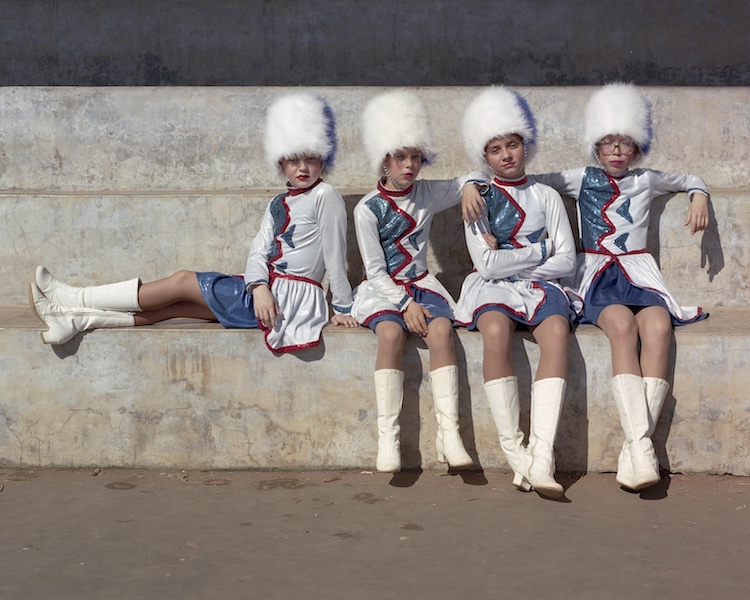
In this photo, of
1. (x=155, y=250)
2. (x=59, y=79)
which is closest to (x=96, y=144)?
(x=155, y=250)

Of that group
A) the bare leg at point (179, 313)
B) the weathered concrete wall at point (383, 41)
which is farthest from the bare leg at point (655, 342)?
the weathered concrete wall at point (383, 41)

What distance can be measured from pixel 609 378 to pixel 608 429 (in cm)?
19

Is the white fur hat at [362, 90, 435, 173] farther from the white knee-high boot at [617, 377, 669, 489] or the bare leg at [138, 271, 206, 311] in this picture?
the white knee-high boot at [617, 377, 669, 489]

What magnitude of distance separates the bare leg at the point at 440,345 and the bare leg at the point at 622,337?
58 cm

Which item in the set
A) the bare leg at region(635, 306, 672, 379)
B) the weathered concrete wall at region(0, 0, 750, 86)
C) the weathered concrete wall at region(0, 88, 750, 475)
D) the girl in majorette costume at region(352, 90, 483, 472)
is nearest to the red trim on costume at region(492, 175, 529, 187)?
the girl in majorette costume at region(352, 90, 483, 472)

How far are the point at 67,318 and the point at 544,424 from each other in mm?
1889

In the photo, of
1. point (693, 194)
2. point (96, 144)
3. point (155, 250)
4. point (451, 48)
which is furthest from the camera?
point (451, 48)

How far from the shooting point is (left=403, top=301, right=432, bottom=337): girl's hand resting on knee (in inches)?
147

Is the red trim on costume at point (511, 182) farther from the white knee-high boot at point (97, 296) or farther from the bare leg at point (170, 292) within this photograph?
the white knee-high boot at point (97, 296)

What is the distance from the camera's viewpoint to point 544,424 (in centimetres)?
351

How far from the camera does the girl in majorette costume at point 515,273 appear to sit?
3.56 m

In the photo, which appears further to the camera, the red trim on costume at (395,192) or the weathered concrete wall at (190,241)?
the weathered concrete wall at (190,241)

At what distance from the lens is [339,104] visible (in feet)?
15.8

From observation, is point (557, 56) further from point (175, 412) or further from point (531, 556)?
point (531, 556)
